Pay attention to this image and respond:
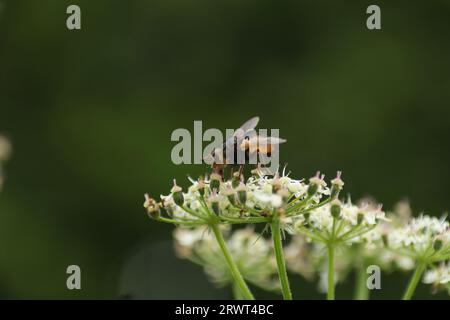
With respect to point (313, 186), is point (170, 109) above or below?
above

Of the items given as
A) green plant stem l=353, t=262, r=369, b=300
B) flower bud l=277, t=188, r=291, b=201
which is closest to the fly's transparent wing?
flower bud l=277, t=188, r=291, b=201

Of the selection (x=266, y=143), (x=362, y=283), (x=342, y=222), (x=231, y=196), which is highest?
(x=266, y=143)

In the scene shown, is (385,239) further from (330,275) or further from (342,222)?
(330,275)

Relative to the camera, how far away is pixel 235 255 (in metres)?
6.75

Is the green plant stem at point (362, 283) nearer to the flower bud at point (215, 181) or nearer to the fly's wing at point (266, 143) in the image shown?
the fly's wing at point (266, 143)

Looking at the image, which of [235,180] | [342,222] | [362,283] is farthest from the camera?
[362,283]

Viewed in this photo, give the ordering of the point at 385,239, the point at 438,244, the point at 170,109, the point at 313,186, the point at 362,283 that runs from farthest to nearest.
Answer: the point at 170,109 → the point at 362,283 → the point at 385,239 → the point at 438,244 → the point at 313,186

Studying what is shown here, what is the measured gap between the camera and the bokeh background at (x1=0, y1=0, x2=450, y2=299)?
63.9 feet

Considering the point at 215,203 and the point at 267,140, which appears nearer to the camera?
the point at 215,203

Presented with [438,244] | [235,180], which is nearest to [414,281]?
[438,244]

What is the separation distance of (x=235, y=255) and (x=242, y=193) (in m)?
1.91

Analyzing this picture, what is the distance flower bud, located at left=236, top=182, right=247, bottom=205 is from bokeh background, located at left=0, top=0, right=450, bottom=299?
1165 cm

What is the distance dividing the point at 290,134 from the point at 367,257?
14.8 metres
